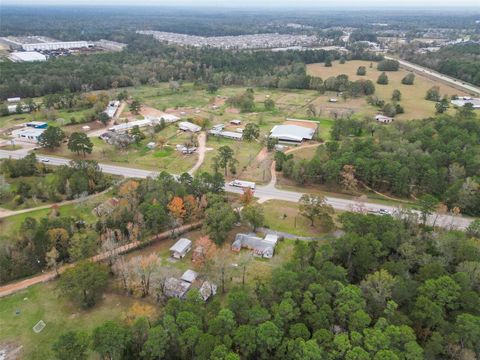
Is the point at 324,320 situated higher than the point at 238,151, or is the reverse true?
the point at 324,320

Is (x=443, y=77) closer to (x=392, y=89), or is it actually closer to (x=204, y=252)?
(x=392, y=89)

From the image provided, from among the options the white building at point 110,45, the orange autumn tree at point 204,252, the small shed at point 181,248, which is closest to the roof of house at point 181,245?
the small shed at point 181,248

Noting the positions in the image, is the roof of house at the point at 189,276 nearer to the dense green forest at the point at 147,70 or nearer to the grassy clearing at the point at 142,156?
the grassy clearing at the point at 142,156

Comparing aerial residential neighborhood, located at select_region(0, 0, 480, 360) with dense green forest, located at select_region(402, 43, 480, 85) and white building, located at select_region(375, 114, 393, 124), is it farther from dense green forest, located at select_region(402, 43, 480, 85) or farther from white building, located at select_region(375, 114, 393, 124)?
dense green forest, located at select_region(402, 43, 480, 85)

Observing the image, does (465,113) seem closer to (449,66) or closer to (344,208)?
(344,208)

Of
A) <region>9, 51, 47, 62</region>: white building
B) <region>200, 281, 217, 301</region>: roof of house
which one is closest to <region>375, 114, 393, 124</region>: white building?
<region>200, 281, 217, 301</region>: roof of house

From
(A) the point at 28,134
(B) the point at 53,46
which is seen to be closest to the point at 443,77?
(A) the point at 28,134

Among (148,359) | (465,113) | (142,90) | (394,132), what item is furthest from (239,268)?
(142,90)
